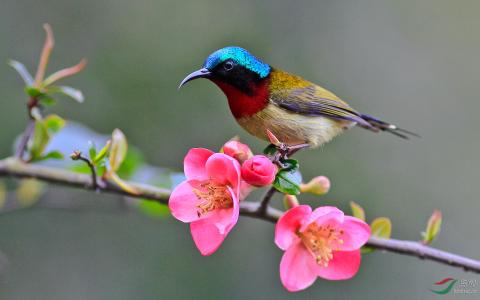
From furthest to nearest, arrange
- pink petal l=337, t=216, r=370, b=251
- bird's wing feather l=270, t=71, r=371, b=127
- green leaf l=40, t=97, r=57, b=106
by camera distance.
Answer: bird's wing feather l=270, t=71, r=371, b=127 → green leaf l=40, t=97, r=57, b=106 → pink petal l=337, t=216, r=370, b=251

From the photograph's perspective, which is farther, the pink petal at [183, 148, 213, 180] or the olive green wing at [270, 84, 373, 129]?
the olive green wing at [270, 84, 373, 129]

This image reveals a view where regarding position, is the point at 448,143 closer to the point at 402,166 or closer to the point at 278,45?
the point at 402,166

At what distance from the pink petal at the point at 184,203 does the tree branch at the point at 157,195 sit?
0.20m

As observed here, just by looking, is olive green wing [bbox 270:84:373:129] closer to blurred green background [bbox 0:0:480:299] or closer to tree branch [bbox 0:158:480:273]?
tree branch [bbox 0:158:480:273]

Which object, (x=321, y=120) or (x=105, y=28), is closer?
(x=321, y=120)

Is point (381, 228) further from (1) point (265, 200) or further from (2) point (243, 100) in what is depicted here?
(2) point (243, 100)

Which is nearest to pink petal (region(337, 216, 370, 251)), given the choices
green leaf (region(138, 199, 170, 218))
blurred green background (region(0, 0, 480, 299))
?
green leaf (region(138, 199, 170, 218))

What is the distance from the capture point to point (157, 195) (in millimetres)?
1602

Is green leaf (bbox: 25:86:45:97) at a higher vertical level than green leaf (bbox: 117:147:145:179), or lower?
higher

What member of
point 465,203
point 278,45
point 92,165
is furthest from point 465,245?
point 92,165

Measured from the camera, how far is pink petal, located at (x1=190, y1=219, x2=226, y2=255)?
133cm

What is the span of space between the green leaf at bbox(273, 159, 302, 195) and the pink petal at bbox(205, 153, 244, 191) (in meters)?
0.09

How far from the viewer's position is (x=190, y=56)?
520 centimetres

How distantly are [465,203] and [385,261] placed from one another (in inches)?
41.1
